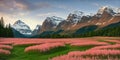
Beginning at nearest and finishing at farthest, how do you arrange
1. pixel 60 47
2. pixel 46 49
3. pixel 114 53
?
pixel 114 53 < pixel 46 49 < pixel 60 47

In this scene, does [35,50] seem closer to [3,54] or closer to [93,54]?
[3,54]

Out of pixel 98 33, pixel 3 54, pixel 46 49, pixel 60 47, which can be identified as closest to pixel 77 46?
pixel 60 47

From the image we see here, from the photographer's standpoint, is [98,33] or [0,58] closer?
[0,58]

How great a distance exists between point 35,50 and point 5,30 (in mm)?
100868

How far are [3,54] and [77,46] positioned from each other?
12.6 metres

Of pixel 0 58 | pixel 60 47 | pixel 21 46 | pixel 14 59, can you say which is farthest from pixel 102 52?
pixel 21 46

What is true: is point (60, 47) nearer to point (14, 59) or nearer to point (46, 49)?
point (46, 49)

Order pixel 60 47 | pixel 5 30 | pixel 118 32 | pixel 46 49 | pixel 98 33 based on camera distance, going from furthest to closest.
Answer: pixel 98 33 → pixel 118 32 → pixel 5 30 → pixel 60 47 → pixel 46 49

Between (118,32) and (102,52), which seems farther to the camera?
(118,32)

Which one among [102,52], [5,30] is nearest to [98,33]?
[5,30]

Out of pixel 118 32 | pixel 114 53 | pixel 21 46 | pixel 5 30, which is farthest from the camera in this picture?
pixel 118 32

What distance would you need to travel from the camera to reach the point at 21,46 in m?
49.0

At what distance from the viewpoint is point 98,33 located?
16662cm

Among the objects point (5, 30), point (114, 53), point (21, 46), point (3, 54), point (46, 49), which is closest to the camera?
point (114, 53)
